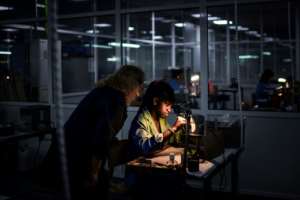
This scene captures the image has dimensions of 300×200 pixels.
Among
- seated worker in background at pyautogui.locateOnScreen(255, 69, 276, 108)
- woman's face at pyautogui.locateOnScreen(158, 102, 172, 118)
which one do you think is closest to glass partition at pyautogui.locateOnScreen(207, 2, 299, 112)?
seated worker in background at pyautogui.locateOnScreen(255, 69, 276, 108)

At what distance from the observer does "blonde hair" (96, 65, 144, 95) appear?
218cm

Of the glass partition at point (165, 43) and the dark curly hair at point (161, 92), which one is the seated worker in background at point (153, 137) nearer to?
the dark curly hair at point (161, 92)

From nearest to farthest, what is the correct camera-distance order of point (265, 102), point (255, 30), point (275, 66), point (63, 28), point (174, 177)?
point (174, 177) < point (265, 102) < point (63, 28) < point (275, 66) < point (255, 30)

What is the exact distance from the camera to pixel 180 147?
346cm

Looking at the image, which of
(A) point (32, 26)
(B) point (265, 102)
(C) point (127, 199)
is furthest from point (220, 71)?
(C) point (127, 199)

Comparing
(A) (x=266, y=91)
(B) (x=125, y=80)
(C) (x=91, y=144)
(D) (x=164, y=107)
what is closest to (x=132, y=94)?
(B) (x=125, y=80)

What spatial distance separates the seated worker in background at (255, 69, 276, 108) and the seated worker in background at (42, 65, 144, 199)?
3.96 m

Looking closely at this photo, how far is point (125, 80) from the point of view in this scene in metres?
2.24

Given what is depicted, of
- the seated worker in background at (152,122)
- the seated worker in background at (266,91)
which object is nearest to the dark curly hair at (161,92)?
the seated worker in background at (152,122)

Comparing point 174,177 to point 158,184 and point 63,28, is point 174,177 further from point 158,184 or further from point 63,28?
point 63,28

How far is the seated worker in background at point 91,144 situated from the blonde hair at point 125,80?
0.11 meters

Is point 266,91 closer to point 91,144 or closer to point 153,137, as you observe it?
point 153,137

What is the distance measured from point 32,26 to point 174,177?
4.54 metres

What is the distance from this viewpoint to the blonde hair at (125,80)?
7.17 ft
